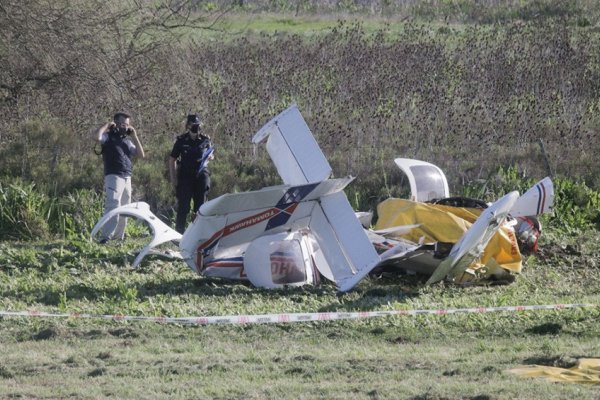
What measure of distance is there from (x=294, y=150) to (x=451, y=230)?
6.64 ft

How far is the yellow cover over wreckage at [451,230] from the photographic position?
526 inches

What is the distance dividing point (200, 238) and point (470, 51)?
15461 millimetres

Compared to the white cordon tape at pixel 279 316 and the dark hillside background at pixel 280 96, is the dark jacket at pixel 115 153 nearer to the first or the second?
the dark hillside background at pixel 280 96

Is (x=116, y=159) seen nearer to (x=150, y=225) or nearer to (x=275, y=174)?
(x=150, y=225)

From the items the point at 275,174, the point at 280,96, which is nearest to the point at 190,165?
the point at 275,174

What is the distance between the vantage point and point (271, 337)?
33.8ft

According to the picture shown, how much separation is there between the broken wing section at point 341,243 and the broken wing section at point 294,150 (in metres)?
0.42

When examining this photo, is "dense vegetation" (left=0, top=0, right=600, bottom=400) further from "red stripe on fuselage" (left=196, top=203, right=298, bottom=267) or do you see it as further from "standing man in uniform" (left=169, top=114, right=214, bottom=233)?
"standing man in uniform" (left=169, top=114, right=214, bottom=233)

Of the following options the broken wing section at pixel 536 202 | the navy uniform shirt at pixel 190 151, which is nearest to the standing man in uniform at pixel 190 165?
the navy uniform shirt at pixel 190 151

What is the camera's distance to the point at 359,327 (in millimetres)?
10633

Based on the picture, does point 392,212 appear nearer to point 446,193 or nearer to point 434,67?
point 446,193

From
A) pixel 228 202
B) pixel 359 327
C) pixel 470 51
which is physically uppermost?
pixel 470 51

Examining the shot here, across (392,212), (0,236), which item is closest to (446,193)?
(392,212)

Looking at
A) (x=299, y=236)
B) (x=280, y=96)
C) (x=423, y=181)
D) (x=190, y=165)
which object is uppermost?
(x=280, y=96)
